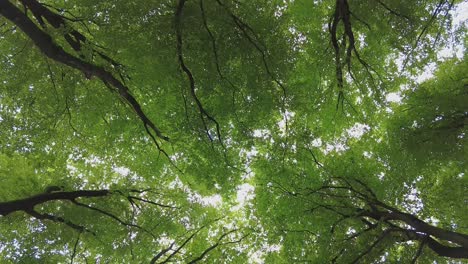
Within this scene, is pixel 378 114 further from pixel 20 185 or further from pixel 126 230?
pixel 20 185

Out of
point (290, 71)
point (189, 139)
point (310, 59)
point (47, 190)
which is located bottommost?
point (47, 190)

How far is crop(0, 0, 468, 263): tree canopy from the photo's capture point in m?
7.08

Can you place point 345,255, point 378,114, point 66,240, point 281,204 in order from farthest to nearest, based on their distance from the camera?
point 378,114 < point 281,204 < point 66,240 < point 345,255

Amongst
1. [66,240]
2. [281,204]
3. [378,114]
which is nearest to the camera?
[66,240]

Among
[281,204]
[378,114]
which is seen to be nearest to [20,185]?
[281,204]

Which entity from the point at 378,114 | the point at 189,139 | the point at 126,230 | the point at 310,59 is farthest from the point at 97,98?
the point at 378,114

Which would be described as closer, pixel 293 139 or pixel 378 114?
pixel 293 139

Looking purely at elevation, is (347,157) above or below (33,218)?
above

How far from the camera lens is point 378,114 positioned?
1003 centimetres

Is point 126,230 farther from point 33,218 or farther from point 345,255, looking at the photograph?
point 345,255

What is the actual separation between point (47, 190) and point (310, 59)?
6496 mm

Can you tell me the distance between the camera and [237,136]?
356 inches

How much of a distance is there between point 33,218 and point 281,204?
17.7ft

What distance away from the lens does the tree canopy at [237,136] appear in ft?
23.2
